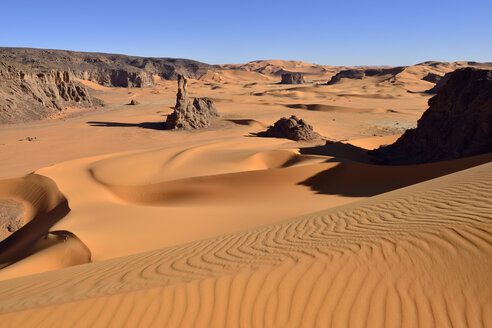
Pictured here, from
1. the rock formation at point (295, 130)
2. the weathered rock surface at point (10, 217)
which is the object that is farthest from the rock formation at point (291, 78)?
the weathered rock surface at point (10, 217)

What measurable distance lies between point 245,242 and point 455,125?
11.2m

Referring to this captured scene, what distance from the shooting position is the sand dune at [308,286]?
102 inches

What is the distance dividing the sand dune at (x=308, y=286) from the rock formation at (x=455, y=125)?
28.8 feet

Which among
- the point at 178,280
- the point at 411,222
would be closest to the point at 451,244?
the point at 411,222

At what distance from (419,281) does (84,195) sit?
10223mm

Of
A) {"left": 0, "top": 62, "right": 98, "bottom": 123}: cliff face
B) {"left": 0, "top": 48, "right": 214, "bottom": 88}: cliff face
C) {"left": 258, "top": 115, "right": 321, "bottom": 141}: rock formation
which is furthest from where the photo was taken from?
{"left": 0, "top": 48, "right": 214, "bottom": 88}: cliff face

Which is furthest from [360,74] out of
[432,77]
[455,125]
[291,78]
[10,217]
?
[10,217]

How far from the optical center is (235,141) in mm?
19422

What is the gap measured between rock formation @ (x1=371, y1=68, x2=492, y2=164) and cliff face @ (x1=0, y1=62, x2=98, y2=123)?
27776mm

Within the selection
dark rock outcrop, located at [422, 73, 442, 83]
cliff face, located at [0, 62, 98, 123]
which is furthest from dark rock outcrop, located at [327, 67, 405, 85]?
cliff face, located at [0, 62, 98, 123]

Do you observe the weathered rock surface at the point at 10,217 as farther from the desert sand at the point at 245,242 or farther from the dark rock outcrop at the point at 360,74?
the dark rock outcrop at the point at 360,74

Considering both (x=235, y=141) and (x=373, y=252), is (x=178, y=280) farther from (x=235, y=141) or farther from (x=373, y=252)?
(x=235, y=141)

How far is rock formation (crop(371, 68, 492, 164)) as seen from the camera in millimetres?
11453

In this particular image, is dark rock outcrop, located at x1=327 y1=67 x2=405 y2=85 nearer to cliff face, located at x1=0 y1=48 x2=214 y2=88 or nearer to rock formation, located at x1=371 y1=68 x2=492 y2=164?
cliff face, located at x1=0 y1=48 x2=214 y2=88
